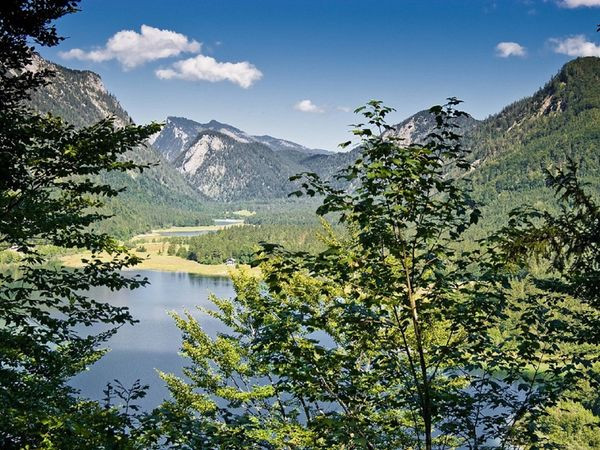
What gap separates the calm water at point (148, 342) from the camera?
52.2 meters

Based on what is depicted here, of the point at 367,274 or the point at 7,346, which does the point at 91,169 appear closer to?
the point at 7,346

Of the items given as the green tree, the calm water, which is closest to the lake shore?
the calm water

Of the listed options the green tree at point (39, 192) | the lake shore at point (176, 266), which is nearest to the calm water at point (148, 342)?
the green tree at point (39, 192)

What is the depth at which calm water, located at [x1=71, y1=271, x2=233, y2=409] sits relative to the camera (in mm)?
52250

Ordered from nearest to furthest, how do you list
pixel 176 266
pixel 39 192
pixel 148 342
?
pixel 39 192, pixel 148 342, pixel 176 266

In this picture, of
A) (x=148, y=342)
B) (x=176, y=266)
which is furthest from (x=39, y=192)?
(x=176, y=266)

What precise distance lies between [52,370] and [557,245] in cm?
1161

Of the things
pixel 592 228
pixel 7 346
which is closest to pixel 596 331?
pixel 592 228

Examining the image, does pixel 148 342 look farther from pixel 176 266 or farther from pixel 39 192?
pixel 176 266

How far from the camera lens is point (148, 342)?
70.2 metres

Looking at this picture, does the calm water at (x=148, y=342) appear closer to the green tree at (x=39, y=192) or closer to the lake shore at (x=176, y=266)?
the green tree at (x=39, y=192)

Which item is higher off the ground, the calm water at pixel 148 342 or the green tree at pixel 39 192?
the green tree at pixel 39 192

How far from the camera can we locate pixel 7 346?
9.65 m

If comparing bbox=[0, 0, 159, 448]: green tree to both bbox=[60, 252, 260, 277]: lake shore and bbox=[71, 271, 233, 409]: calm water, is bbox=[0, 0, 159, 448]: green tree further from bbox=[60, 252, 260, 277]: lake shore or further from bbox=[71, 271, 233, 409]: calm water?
bbox=[60, 252, 260, 277]: lake shore
